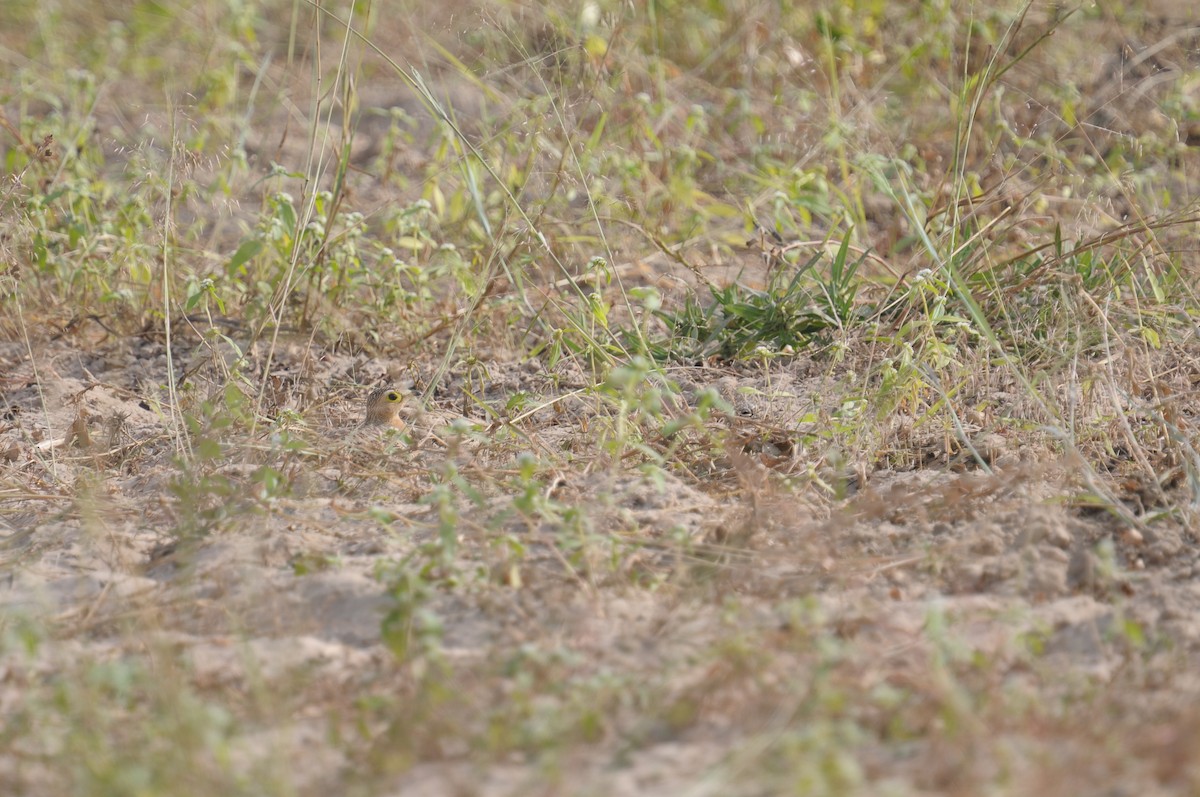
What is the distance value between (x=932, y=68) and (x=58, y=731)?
4.54 metres

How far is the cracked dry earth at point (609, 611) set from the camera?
1889 millimetres

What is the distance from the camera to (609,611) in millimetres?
2365

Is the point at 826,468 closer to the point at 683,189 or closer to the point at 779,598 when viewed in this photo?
the point at 779,598

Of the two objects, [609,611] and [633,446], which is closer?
[609,611]

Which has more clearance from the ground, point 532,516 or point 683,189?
point 683,189

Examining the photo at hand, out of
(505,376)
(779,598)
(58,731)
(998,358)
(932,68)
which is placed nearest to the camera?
(58,731)

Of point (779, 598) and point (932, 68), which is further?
point (932, 68)

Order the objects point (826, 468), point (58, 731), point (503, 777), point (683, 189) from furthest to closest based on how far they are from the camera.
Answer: point (683, 189) → point (826, 468) → point (58, 731) → point (503, 777)

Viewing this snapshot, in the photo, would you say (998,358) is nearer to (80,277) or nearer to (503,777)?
(503,777)

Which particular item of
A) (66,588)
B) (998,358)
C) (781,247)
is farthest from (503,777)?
(781,247)

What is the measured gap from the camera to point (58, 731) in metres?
2.03

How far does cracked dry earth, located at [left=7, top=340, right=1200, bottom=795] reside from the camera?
1889mm

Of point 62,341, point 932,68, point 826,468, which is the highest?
point 932,68

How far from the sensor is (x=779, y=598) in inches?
93.4
